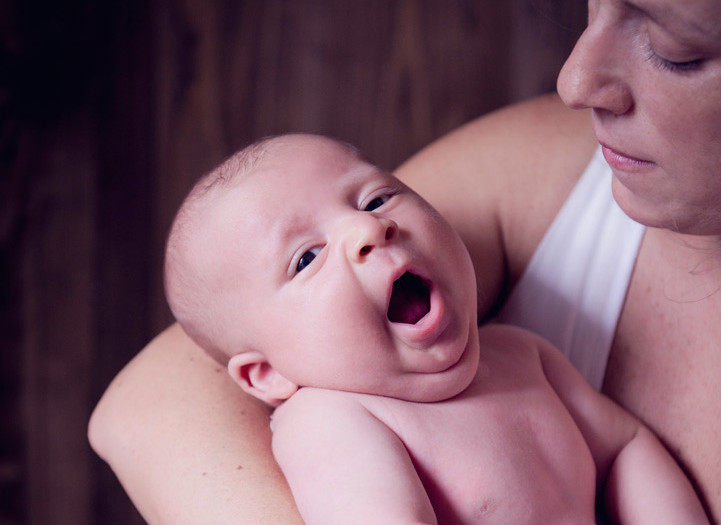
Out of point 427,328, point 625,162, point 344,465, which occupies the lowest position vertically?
point 344,465

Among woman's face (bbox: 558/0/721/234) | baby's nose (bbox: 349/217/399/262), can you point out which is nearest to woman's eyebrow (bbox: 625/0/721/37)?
woman's face (bbox: 558/0/721/234)

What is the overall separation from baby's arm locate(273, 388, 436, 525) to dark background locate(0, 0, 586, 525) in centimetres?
121

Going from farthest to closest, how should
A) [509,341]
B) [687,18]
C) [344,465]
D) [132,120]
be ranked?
[132,120] → [509,341] → [344,465] → [687,18]

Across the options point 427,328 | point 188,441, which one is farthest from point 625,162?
point 188,441

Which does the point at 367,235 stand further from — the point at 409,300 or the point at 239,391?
the point at 239,391

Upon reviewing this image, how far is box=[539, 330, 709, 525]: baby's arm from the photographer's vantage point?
3.03 feet

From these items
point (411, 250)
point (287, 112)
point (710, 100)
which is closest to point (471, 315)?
point (411, 250)

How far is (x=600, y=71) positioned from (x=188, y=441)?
2.03 feet

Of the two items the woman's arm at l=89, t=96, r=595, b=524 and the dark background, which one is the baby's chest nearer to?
the woman's arm at l=89, t=96, r=595, b=524

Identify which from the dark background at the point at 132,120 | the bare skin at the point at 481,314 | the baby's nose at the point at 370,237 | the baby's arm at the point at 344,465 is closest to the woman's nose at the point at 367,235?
the baby's nose at the point at 370,237

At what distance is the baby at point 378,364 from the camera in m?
0.84

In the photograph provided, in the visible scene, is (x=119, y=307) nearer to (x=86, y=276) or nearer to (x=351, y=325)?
(x=86, y=276)

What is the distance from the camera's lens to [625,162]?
0.82 meters

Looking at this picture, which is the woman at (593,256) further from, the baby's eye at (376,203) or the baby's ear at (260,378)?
the baby's eye at (376,203)
